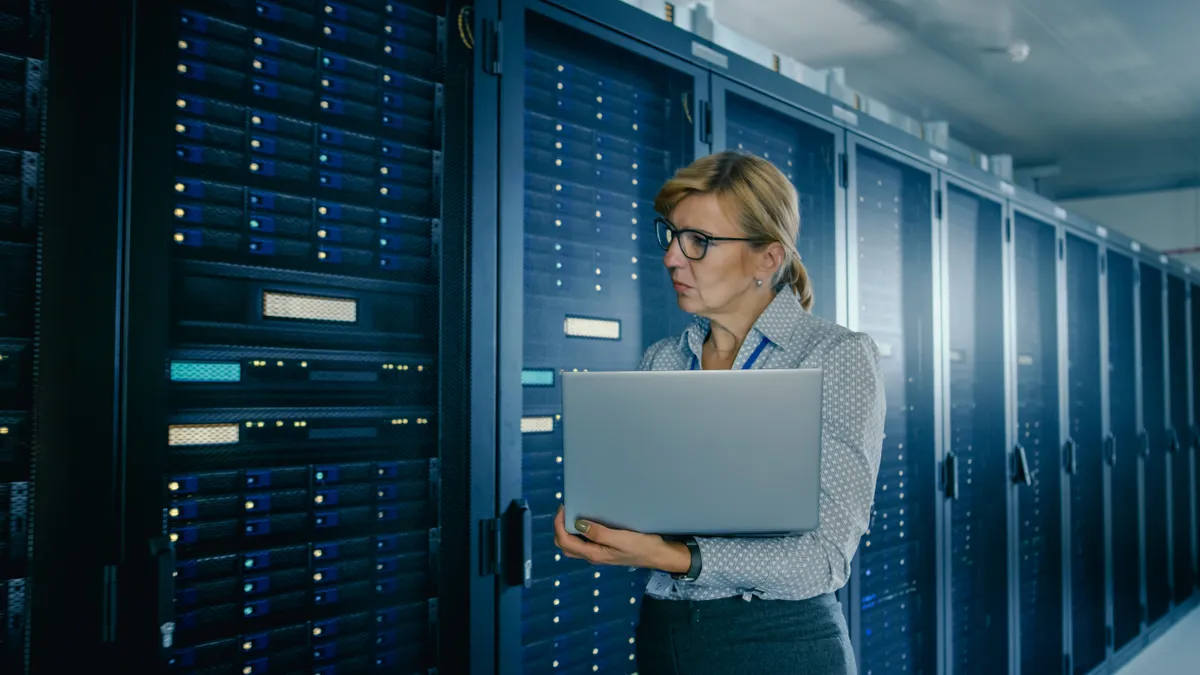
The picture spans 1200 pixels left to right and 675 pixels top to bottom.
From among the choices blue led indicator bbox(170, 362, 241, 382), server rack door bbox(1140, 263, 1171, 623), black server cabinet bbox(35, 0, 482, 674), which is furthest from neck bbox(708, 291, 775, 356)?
server rack door bbox(1140, 263, 1171, 623)

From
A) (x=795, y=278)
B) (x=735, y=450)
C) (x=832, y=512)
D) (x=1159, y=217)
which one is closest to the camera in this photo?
(x=735, y=450)

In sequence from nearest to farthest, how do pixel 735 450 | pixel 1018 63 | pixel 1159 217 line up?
pixel 735 450 → pixel 1018 63 → pixel 1159 217

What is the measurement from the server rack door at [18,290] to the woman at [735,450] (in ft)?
2.00

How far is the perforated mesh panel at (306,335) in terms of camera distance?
43.6 inches

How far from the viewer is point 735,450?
915 mm

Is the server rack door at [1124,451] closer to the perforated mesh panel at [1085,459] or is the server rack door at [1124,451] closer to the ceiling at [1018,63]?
the perforated mesh panel at [1085,459]

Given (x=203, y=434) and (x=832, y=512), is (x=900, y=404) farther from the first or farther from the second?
(x=203, y=434)

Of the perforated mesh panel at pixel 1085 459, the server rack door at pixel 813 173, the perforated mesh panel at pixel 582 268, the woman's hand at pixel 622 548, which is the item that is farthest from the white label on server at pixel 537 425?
→ the perforated mesh panel at pixel 1085 459

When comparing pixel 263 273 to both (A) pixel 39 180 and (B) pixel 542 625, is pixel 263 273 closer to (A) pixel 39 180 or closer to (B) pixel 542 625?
(A) pixel 39 180

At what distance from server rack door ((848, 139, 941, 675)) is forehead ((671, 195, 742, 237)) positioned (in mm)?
1229

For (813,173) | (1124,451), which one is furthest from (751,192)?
(1124,451)

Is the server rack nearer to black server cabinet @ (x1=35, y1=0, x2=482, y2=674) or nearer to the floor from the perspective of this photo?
the floor

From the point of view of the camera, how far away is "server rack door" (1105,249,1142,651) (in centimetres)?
406

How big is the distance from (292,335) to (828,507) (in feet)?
2.57
